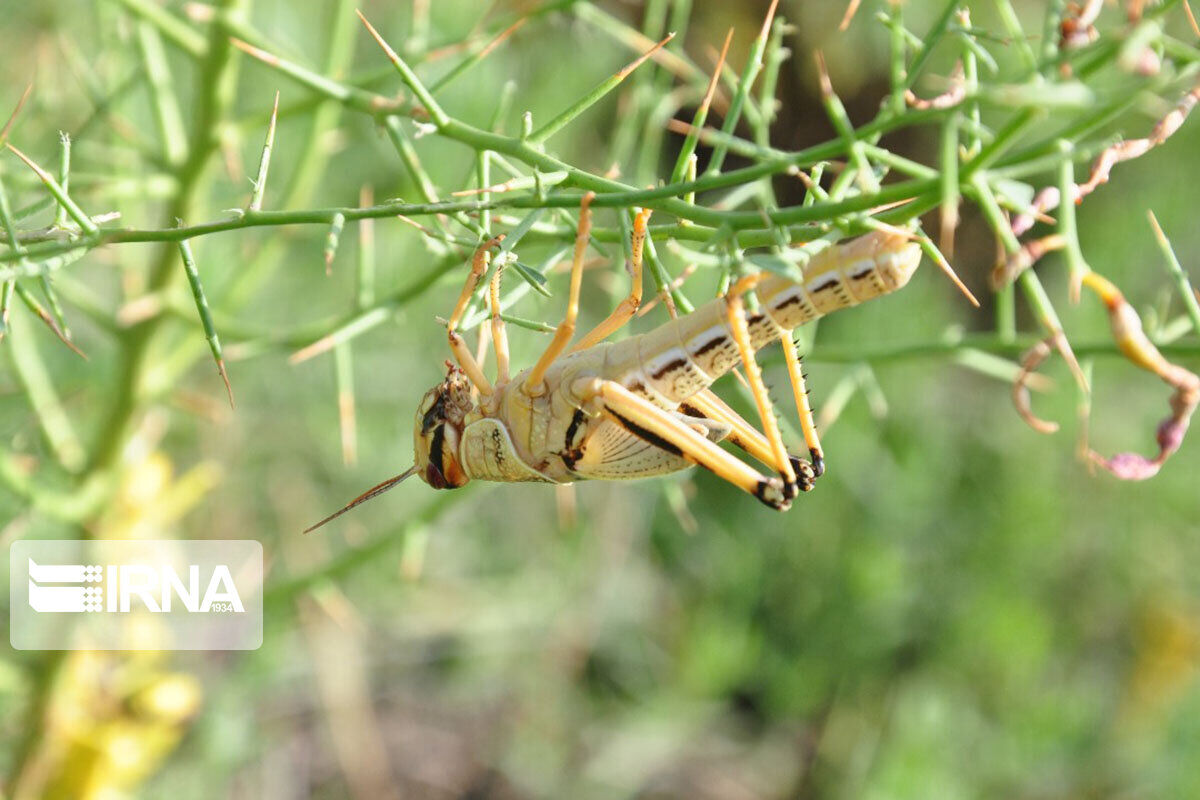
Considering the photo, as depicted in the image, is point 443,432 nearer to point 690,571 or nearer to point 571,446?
point 571,446

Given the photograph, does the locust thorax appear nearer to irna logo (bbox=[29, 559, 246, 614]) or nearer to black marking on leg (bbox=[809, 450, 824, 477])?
black marking on leg (bbox=[809, 450, 824, 477])

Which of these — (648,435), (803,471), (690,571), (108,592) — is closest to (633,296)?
(648,435)

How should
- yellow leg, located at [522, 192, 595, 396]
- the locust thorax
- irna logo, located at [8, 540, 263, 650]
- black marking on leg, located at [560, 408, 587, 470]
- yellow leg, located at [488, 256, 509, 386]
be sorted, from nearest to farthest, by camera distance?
yellow leg, located at [522, 192, 595, 396] → yellow leg, located at [488, 256, 509, 386] → black marking on leg, located at [560, 408, 587, 470] → the locust thorax → irna logo, located at [8, 540, 263, 650]

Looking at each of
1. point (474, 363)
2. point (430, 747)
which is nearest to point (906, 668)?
point (430, 747)

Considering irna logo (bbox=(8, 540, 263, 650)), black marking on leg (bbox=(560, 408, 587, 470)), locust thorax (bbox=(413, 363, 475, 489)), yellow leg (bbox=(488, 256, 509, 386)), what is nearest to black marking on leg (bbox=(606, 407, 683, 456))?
black marking on leg (bbox=(560, 408, 587, 470))

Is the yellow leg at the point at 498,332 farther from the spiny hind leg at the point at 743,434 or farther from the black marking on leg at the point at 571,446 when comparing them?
the spiny hind leg at the point at 743,434

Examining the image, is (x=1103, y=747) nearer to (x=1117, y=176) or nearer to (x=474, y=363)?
(x=1117, y=176)
